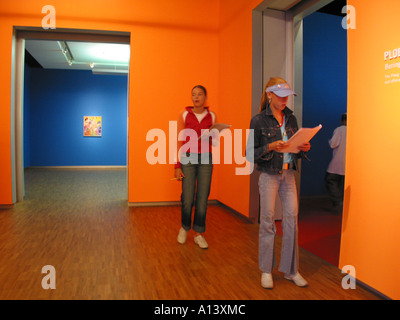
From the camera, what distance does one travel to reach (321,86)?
20.5 feet

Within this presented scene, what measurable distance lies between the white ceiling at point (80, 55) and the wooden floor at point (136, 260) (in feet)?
17.1

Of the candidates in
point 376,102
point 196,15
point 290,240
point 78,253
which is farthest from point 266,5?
point 78,253

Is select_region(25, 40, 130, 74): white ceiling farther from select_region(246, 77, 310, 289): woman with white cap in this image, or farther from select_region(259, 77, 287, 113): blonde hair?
select_region(246, 77, 310, 289): woman with white cap

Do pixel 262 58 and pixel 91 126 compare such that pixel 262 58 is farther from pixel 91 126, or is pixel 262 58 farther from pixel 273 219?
pixel 91 126

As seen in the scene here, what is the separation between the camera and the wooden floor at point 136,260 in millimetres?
2438

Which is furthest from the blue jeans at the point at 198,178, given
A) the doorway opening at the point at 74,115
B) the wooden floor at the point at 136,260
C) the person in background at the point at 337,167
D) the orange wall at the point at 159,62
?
the doorway opening at the point at 74,115

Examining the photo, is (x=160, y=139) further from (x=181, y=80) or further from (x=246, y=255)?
(x=246, y=255)

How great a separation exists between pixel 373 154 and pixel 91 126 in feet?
37.0

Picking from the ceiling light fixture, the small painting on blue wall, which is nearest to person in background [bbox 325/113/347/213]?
the ceiling light fixture

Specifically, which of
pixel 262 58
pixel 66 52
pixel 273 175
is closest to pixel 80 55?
pixel 66 52

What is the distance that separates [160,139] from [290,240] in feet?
11.3

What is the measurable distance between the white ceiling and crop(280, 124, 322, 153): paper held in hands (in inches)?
270
